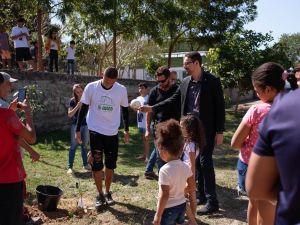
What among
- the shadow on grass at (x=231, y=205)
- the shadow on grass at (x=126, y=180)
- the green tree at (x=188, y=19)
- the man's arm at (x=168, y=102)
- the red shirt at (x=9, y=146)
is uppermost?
the green tree at (x=188, y=19)

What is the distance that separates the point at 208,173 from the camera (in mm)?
5523

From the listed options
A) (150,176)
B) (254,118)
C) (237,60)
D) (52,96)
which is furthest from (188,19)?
(254,118)

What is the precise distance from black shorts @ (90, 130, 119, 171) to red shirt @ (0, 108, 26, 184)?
2200mm

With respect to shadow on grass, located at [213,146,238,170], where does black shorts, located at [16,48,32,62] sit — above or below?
above

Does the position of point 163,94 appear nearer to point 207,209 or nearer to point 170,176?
point 207,209

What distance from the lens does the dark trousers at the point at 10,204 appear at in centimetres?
351

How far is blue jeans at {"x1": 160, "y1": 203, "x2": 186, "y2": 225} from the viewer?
376 centimetres

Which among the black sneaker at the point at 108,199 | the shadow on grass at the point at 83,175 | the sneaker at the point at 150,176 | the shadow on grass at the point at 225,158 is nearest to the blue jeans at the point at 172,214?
the black sneaker at the point at 108,199

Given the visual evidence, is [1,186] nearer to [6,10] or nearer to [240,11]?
[6,10]

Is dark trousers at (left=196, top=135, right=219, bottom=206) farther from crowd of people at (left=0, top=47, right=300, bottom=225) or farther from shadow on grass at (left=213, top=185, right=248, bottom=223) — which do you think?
shadow on grass at (left=213, top=185, right=248, bottom=223)

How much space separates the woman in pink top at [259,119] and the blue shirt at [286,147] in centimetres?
Result: 186

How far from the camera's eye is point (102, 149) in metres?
5.88

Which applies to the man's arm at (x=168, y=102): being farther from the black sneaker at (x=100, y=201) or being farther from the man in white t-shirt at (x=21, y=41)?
the man in white t-shirt at (x=21, y=41)

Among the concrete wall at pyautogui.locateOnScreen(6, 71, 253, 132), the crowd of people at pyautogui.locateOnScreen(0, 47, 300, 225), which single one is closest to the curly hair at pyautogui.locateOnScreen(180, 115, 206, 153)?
the crowd of people at pyautogui.locateOnScreen(0, 47, 300, 225)
